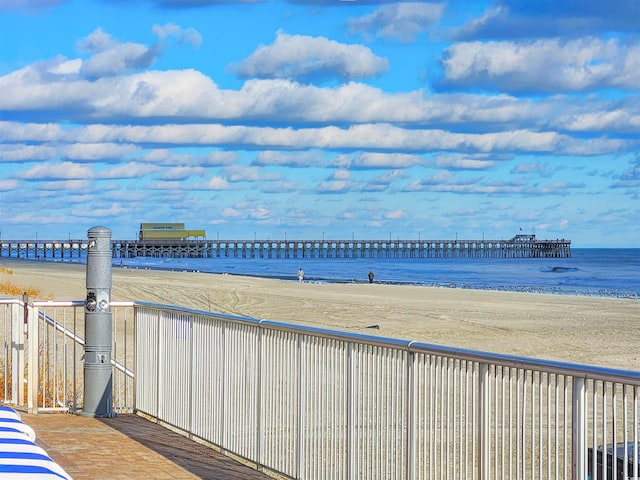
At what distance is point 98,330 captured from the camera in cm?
1100

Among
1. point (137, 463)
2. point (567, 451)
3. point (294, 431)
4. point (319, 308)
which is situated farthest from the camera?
A: point (319, 308)

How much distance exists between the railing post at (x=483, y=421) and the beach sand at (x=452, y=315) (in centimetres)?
1344

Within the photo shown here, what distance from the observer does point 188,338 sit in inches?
384

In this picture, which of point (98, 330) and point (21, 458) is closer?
point (21, 458)

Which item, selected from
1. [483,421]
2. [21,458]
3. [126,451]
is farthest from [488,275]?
[21,458]

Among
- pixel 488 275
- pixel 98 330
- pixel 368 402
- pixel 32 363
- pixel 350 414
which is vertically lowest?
pixel 488 275

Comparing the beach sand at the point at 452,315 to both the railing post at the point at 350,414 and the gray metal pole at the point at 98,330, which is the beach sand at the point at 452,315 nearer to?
the gray metal pole at the point at 98,330

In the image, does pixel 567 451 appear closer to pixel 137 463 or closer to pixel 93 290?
pixel 137 463

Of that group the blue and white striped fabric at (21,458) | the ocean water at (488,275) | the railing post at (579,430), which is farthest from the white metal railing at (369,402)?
the ocean water at (488,275)

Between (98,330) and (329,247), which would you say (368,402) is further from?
(329,247)

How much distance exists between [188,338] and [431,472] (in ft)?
13.4

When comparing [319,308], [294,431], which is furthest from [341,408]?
[319,308]

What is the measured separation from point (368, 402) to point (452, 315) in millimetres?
25187

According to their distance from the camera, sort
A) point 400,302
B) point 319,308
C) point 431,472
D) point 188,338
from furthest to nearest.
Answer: point 400,302
point 319,308
point 188,338
point 431,472
